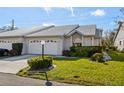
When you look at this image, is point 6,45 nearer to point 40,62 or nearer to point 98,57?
point 40,62

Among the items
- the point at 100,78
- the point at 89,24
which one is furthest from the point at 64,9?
the point at 100,78

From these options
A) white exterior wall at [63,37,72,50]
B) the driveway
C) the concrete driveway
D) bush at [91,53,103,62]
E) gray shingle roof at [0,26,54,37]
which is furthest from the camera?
white exterior wall at [63,37,72,50]

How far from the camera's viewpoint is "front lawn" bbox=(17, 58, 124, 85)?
9073 mm

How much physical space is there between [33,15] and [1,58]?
Answer: 1.74 m

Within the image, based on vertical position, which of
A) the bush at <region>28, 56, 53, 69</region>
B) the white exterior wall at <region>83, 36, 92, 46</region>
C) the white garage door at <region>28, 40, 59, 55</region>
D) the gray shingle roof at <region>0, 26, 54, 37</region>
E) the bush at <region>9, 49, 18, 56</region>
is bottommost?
the bush at <region>28, 56, 53, 69</region>

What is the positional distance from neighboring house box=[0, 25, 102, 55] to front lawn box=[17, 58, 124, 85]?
1.87 feet

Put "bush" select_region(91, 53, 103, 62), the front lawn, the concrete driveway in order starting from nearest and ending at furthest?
the front lawn < "bush" select_region(91, 53, 103, 62) < the concrete driveway

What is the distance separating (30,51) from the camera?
10062mm

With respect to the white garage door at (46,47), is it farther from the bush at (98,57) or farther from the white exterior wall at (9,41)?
the bush at (98,57)

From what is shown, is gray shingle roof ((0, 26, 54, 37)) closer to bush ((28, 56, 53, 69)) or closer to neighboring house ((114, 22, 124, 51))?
bush ((28, 56, 53, 69))

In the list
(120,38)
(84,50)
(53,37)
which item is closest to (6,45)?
(53,37)

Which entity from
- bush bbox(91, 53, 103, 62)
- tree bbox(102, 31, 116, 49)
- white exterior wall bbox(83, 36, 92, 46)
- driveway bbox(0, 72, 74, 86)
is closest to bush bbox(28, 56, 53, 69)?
driveway bbox(0, 72, 74, 86)
